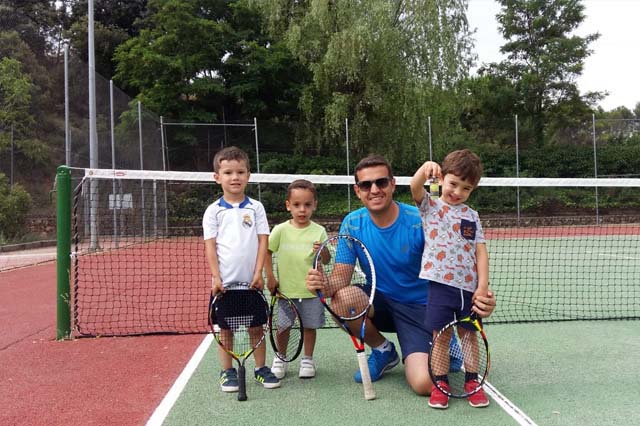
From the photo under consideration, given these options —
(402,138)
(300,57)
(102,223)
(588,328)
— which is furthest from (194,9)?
(588,328)

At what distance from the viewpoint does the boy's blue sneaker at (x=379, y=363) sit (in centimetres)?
380

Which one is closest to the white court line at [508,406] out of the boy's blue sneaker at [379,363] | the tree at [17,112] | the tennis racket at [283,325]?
the boy's blue sneaker at [379,363]

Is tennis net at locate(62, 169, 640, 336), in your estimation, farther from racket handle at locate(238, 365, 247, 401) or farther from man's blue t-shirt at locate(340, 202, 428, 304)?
racket handle at locate(238, 365, 247, 401)

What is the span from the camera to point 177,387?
3.75 metres

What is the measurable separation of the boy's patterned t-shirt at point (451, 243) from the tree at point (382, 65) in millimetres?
17057

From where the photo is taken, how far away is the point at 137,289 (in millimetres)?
8328

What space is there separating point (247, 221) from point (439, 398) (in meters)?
1.57

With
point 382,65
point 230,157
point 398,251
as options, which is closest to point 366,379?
point 398,251

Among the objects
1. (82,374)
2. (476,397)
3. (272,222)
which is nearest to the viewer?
(476,397)

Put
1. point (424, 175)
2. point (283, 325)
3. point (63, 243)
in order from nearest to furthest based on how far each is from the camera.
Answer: point (424, 175) < point (283, 325) < point (63, 243)

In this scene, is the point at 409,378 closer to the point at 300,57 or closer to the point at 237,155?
the point at 237,155

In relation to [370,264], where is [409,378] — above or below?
below

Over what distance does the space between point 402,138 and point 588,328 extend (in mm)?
15803

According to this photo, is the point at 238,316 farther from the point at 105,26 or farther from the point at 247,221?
the point at 105,26
